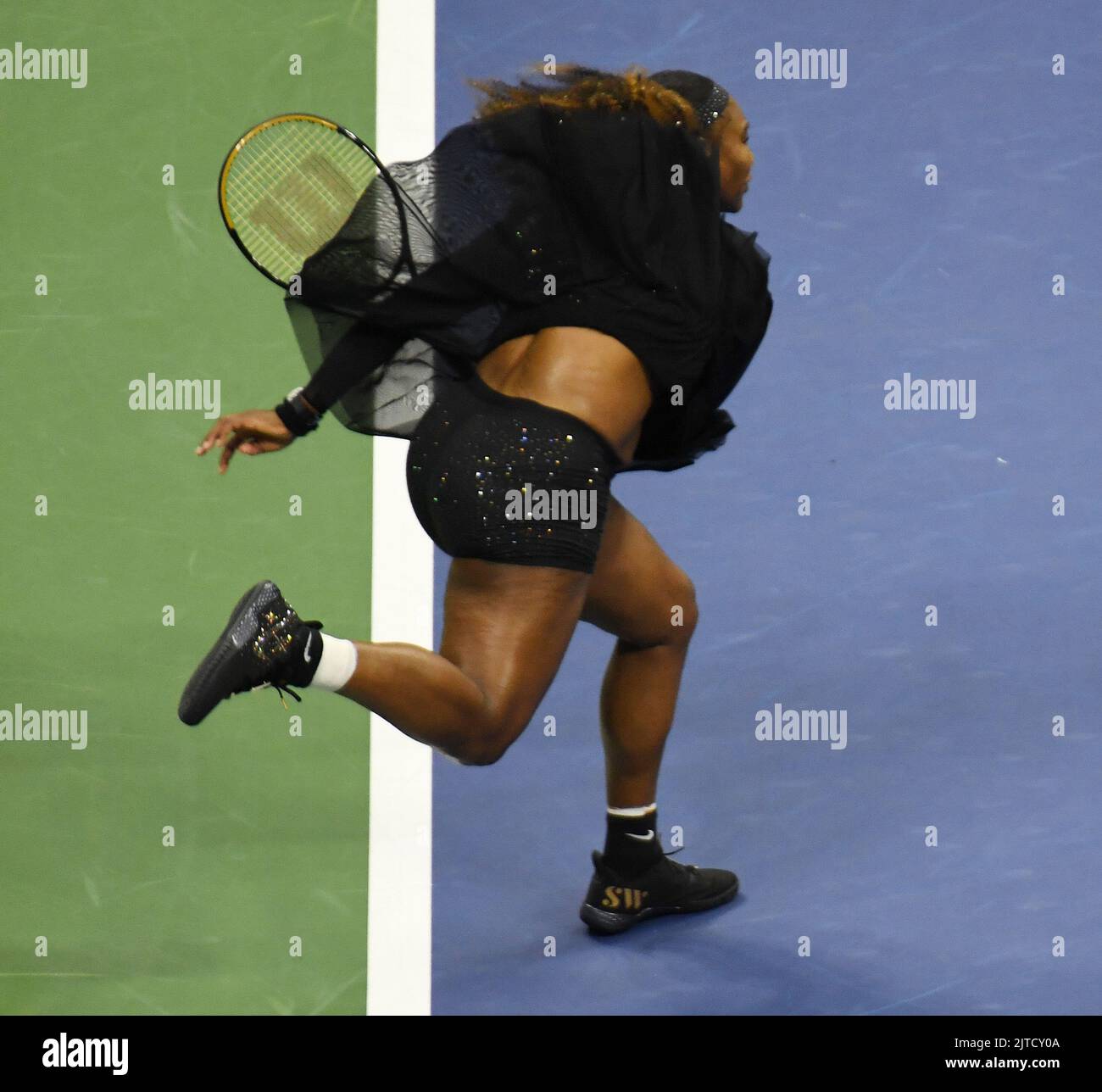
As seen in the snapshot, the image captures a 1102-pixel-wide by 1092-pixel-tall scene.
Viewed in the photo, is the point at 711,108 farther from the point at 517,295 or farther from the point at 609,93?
the point at 517,295

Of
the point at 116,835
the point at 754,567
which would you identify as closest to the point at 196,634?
the point at 116,835

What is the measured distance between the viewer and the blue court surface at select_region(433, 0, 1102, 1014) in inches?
148

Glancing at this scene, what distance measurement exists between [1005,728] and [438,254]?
6.69ft

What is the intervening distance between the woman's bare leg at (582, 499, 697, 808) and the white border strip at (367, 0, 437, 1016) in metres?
0.52

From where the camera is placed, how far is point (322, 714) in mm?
4645

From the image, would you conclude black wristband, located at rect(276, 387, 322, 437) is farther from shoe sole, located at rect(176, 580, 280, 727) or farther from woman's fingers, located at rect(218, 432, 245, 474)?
shoe sole, located at rect(176, 580, 280, 727)

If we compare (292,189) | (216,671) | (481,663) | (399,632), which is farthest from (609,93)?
(399,632)

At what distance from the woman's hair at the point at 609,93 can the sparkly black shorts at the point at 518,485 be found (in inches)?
23.5

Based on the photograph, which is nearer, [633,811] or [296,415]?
[296,415]

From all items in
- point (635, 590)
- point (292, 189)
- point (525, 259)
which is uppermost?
point (292, 189)

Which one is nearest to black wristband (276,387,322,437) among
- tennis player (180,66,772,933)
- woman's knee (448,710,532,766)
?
tennis player (180,66,772,933)

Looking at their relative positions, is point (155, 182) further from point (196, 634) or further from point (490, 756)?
point (490, 756)

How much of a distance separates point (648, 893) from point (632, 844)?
0.11 meters

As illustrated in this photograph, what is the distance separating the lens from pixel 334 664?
309cm
